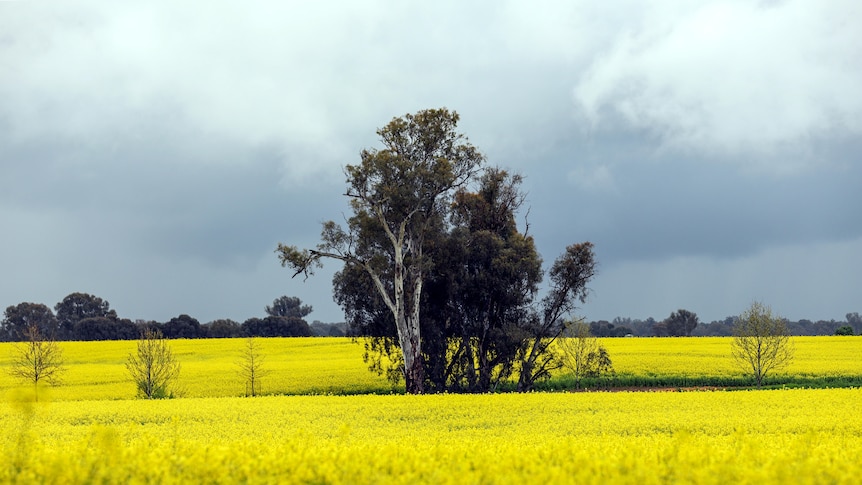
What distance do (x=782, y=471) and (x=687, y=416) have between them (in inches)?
536

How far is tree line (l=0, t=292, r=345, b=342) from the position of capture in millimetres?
123812

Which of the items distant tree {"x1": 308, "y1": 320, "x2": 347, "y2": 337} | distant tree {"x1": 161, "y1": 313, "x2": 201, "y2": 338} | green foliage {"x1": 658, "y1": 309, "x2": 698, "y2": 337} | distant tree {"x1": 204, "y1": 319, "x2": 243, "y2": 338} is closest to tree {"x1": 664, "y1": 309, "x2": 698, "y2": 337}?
green foliage {"x1": 658, "y1": 309, "x2": 698, "y2": 337}

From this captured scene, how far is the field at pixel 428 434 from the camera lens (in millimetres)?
8188

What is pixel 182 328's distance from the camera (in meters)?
124

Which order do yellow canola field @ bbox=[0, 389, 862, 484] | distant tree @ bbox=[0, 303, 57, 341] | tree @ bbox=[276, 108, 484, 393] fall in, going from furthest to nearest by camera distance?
distant tree @ bbox=[0, 303, 57, 341]
tree @ bbox=[276, 108, 484, 393]
yellow canola field @ bbox=[0, 389, 862, 484]

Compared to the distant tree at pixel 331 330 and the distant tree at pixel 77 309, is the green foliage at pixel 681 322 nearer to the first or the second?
the distant tree at pixel 331 330

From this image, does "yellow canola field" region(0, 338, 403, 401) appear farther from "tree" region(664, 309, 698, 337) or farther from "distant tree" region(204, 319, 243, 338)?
"tree" region(664, 309, 698, 337)

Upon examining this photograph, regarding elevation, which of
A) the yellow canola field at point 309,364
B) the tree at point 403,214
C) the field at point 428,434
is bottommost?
the yellow canola field at point 309,364

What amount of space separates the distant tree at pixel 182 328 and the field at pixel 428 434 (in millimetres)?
70205

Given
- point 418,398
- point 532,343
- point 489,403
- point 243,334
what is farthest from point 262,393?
point 243,334

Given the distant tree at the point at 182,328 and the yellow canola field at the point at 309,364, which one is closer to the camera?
the yellow canola field at the point at 309,364

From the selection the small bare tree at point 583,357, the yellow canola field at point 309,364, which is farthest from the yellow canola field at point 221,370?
the small bare tree at point 583,357

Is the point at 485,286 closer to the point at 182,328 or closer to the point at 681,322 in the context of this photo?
the point at 182,328

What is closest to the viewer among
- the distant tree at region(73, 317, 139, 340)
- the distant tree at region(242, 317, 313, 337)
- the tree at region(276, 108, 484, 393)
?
the tree at region(276, 108, 484, 393)
